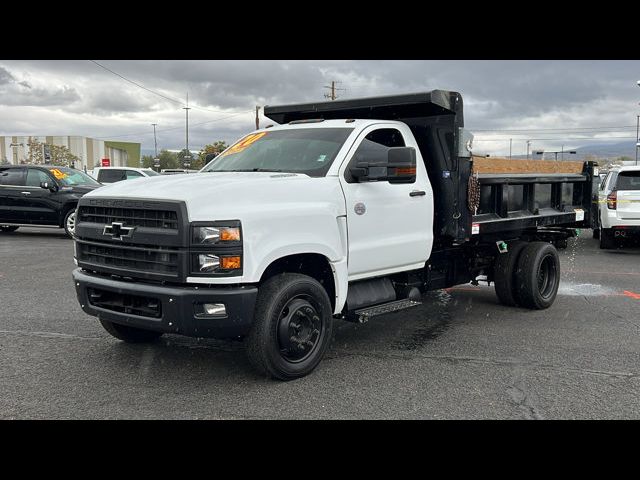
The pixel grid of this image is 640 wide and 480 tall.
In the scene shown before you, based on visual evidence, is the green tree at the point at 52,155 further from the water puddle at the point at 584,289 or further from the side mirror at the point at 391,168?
the side mirror at the point at 391,168

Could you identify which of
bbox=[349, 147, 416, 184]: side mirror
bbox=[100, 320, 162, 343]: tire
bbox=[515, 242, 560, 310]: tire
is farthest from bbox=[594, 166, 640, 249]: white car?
bbox=[100, 320, 162, 343]: tire

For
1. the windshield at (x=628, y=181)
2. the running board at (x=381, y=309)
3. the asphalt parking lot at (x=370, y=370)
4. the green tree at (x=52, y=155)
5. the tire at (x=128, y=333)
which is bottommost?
the asphalt parking lot at (x=370, y=370)

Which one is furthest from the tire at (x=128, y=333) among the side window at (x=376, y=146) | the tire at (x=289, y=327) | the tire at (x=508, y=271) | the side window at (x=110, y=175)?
the side window at (x=110, y=175)

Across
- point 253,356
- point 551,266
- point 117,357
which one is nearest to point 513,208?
point 551,266

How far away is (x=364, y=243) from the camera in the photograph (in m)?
5.55

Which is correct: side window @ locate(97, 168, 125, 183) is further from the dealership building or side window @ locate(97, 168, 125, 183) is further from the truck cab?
the dealership building

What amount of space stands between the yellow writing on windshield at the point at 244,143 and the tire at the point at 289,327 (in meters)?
1.97

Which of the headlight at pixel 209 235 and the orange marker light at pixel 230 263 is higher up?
the headlight at pixel 209 235

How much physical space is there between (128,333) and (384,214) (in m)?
2.59

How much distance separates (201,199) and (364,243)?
165 centimetres

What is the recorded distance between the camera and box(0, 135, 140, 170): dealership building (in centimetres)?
11088

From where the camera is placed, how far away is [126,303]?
15.9 feet

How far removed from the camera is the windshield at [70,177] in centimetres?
1538
